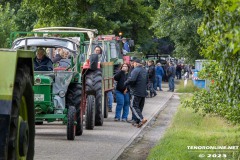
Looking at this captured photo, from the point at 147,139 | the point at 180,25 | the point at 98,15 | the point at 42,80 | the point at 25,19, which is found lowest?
the point at 147,139

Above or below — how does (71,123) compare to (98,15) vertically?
below

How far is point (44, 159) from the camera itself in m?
14.9

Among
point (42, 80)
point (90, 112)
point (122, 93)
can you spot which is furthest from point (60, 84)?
point (122, 93)

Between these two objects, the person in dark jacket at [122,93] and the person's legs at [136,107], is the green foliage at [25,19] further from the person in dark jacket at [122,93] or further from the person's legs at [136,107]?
the person's legs at [136,107]

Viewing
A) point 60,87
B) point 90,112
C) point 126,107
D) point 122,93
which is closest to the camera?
point 60,87

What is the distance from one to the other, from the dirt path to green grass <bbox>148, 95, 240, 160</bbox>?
0.95ft

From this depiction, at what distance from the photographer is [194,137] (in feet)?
61.1

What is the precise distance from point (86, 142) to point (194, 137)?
2288 millimetres

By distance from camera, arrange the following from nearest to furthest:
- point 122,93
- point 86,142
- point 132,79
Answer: point 86,142, point 132,79, point 122,93

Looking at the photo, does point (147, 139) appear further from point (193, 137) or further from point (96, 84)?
point (96, 84)

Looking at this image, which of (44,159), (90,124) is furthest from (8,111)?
A: (90,124)

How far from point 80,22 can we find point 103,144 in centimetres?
2125

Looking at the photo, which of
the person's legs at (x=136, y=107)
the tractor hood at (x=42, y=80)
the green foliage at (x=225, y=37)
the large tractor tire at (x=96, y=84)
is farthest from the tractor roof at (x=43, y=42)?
the green foliage at (x=225, y=37)

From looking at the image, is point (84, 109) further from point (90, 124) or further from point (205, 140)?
point (205, 140)
